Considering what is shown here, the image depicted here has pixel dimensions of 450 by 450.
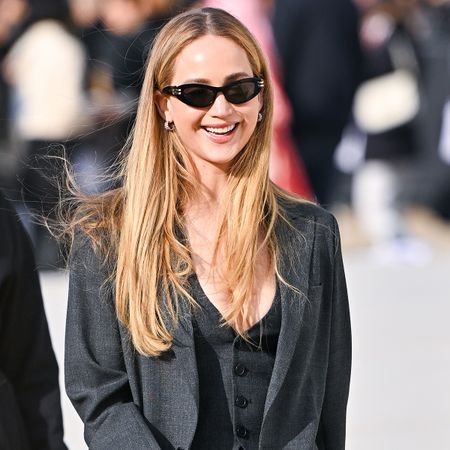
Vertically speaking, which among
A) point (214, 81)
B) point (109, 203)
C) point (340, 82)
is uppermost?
point (214, 81)

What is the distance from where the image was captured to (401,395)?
667cm

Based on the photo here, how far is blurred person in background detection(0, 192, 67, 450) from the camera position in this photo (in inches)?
133

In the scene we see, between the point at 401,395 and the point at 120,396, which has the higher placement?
the point at 120,396


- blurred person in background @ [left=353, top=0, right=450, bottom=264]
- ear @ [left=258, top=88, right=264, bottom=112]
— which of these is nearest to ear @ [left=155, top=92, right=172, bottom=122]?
ear @ [left=258, top=88, right=264, bottom=112]

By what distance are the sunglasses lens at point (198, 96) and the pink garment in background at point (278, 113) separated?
6.45m

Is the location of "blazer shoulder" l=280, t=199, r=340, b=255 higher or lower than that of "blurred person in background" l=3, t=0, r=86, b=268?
higher

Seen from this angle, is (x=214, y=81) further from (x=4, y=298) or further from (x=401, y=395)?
(x=401, y=395)

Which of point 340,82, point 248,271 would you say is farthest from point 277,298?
point 340,82

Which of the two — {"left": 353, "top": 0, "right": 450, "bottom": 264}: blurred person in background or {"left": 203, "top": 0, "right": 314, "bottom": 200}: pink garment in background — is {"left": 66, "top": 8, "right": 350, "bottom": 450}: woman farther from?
{"left": 353, "top": 0, "right": 450, "bottom": 264}: blurred person in background

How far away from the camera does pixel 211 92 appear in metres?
3.16

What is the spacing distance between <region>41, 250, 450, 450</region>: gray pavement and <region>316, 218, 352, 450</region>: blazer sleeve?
8.83 ft

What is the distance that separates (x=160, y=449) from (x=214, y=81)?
82cm

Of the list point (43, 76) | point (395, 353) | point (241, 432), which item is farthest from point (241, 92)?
point (43, 76)

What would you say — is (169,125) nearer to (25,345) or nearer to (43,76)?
(25,345)
